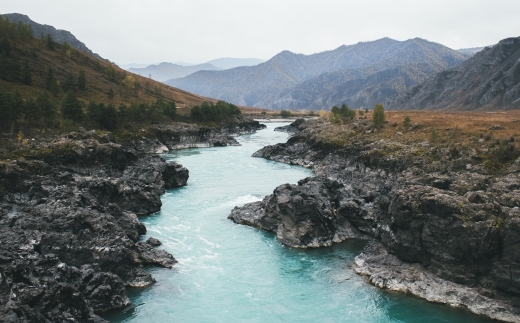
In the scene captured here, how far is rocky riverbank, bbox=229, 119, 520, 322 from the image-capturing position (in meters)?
26.7

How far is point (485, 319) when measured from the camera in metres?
25.3

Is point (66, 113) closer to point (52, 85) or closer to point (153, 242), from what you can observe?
point (52, 85)

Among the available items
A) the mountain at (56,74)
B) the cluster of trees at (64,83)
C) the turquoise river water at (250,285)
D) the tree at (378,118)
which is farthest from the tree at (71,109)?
the tree at (378,118)

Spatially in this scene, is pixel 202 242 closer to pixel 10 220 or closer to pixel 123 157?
A: pixel 10 220

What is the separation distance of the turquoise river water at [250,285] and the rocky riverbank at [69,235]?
6.61 ft

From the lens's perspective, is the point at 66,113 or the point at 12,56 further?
the point at 12,56

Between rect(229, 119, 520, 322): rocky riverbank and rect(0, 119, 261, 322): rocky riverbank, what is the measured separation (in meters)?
13.6

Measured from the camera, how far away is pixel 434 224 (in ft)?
97.5

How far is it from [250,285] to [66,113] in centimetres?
6954

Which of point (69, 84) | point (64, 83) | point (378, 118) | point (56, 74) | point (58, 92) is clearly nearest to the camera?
point (378, 118)

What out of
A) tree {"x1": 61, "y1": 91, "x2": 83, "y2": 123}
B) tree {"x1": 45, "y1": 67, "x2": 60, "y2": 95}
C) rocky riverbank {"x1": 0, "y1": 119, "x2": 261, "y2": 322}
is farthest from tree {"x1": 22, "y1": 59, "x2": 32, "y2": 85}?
rocky riverbank {"x1": 0, "y1": 119, "x2": 261, "y2": 322}

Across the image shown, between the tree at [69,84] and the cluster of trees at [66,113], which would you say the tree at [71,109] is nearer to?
the cluster of trees at [66,113]

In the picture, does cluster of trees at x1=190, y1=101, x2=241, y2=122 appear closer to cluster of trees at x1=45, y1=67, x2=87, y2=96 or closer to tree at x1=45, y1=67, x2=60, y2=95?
cluster of trees at x1=45, y1=67, x2=87, y2=96

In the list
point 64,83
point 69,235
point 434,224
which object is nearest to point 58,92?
point 64,83
